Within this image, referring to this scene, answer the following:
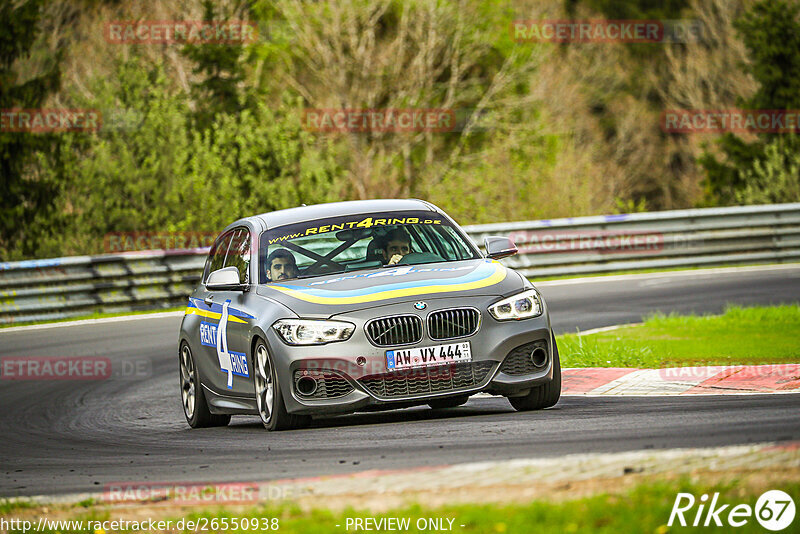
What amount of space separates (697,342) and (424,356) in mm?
5443

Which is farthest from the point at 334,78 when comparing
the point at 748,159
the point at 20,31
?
the point at 20,31

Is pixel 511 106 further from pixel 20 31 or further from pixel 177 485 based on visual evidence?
pixel 177 485

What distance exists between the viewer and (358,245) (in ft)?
34.1

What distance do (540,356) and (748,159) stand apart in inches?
1137

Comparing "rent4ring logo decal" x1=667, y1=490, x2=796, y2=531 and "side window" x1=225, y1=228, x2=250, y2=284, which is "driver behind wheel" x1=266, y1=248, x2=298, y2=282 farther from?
"rent4ring logo decal" x1=667, y1=490, x2=796, y2=531

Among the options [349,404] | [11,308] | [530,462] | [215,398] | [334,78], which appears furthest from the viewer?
[334,78]

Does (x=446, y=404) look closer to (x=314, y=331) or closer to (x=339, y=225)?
(x=339, y=225)

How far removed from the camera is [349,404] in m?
8.99

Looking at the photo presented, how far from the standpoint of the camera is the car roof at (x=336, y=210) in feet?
35.1

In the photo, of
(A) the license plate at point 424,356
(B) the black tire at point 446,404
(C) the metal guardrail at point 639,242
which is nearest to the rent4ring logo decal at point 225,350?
(A) the license plate at point 424,356

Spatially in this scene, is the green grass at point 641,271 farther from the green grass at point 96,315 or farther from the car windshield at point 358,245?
the car windshield at point 358,245

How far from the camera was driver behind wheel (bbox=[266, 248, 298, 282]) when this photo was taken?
33.2 feet

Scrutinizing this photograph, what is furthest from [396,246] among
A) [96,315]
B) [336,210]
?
[96,315]

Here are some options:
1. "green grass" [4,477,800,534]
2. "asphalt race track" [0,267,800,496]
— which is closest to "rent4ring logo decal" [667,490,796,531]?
"green grass" [4,477,800,534]
